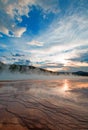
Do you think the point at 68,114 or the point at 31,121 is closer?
the point at 31,121

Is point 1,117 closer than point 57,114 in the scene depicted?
Yes

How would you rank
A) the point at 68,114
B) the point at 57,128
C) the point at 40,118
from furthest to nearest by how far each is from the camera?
the point at 68,114, the point at 40,118, the point at 57,128

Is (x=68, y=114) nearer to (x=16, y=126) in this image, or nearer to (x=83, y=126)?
(x=83, y=126)

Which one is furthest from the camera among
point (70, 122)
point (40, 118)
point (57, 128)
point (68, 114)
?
point (68, 114)

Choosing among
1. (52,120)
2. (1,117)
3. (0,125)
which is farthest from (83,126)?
→ (1,117)

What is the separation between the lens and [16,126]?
149 inches

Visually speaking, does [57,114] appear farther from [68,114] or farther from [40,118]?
[40,118]

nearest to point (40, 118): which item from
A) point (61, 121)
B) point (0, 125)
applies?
point (61, 121)

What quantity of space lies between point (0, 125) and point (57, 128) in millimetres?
1661

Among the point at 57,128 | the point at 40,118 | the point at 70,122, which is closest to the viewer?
the point at 57,128

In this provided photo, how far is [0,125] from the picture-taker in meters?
3.83

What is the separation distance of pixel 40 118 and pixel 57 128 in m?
0.93

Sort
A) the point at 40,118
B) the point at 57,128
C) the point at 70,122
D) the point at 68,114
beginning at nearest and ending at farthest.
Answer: the point at 57,128 → the point at 70,122 → the point at 40,118 → the point at 68,114

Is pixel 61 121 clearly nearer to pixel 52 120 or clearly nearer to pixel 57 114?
pixel 52 120
